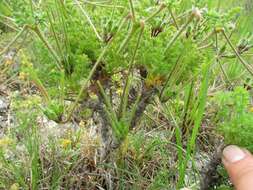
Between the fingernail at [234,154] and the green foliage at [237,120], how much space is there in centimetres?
1

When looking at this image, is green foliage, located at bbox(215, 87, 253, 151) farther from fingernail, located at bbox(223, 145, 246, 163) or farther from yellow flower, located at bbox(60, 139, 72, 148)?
yellow flower, located at bbox(60, 139, 72, 148)

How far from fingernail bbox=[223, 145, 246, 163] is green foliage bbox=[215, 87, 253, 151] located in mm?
13

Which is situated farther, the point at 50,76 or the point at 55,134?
the point at 55,134

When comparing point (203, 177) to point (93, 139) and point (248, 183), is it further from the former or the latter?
point (93, 139)

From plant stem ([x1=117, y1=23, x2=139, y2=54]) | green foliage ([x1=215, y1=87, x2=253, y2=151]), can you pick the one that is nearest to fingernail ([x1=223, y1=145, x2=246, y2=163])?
green foliage ([x1=215, y1=87, x2=253, y2=151])

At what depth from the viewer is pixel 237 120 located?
853 millimetres

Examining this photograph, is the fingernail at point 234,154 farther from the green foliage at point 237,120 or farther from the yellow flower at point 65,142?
the yellow flower at point 65,142

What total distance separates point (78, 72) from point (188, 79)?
0.28 meters

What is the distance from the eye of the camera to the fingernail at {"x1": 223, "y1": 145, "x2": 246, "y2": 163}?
86cm

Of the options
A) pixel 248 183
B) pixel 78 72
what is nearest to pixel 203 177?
pixel 248 183

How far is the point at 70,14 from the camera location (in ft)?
3.10

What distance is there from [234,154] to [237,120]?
8 cm

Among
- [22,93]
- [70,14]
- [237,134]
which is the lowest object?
[22,93]

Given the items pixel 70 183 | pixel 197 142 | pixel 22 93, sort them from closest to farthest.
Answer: pixel 70 183 → pixel 197 142 → pixel 22 93
